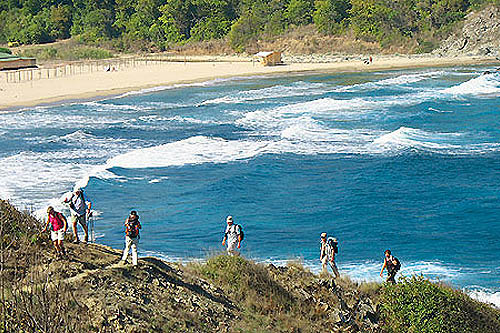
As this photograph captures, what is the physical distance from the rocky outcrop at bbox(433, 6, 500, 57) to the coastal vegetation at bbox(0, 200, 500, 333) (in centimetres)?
7596

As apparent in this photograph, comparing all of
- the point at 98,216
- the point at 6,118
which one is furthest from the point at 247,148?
the point at 6,118

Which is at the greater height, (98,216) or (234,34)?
(234,34)

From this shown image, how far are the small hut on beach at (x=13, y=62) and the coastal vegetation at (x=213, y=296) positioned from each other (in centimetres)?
6583

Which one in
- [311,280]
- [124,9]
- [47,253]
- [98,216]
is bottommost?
[98,216]

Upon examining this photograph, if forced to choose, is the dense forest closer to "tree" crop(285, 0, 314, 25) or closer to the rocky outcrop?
"tree" crop(285, 0, 314, 25)

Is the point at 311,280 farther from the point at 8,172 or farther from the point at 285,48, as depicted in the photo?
the point at 285,48

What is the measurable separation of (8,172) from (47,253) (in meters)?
19.5

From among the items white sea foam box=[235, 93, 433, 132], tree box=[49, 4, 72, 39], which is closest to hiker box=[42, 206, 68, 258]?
white sea foam box=[235, 93, 433, 132]

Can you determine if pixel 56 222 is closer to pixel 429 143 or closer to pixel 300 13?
pixel 429 143

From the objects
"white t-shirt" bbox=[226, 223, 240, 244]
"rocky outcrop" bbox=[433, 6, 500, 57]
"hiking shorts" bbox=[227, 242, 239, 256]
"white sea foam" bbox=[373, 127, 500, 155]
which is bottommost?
"white sea foam" bbox=[373, 127, 500, 155]

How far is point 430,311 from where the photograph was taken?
40.8ft

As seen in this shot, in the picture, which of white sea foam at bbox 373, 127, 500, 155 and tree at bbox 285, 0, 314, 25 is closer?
white sea foam at bbox 373, 127, 500, 155

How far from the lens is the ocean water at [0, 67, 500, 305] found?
21.2 m

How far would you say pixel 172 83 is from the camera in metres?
69.5
